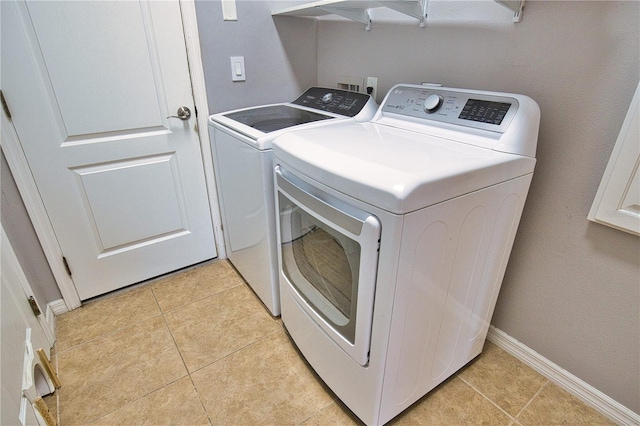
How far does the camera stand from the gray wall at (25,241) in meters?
1.46

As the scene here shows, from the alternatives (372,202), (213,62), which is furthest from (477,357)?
(213,62)

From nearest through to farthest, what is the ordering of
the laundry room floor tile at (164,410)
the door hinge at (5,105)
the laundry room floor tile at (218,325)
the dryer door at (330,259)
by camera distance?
the dryer door at (330,259), the laundry room floor tile at (164,410), the door hinge at (5,105), the laundry room floor tile at (218,325)

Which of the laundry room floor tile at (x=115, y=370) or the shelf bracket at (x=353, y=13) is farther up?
the shelf bracket at (x=353, y=13)

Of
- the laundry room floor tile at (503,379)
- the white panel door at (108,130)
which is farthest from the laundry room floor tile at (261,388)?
the white panel door at (108,130)

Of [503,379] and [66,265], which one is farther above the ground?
[66,265]

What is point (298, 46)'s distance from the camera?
6.68ft

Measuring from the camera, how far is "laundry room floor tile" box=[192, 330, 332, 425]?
127 cm

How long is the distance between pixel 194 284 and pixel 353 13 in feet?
5.56

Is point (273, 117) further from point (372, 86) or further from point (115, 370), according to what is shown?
point (115, 370)

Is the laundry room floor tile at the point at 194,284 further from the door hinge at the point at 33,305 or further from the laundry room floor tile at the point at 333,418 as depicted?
the laundry room floor tile at the point at 333,418

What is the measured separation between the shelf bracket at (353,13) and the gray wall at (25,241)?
1.56 m

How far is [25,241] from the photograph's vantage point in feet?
5.17

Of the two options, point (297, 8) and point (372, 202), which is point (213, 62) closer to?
point (297, 8)

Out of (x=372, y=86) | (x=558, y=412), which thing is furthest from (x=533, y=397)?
(x=372, y=86)
